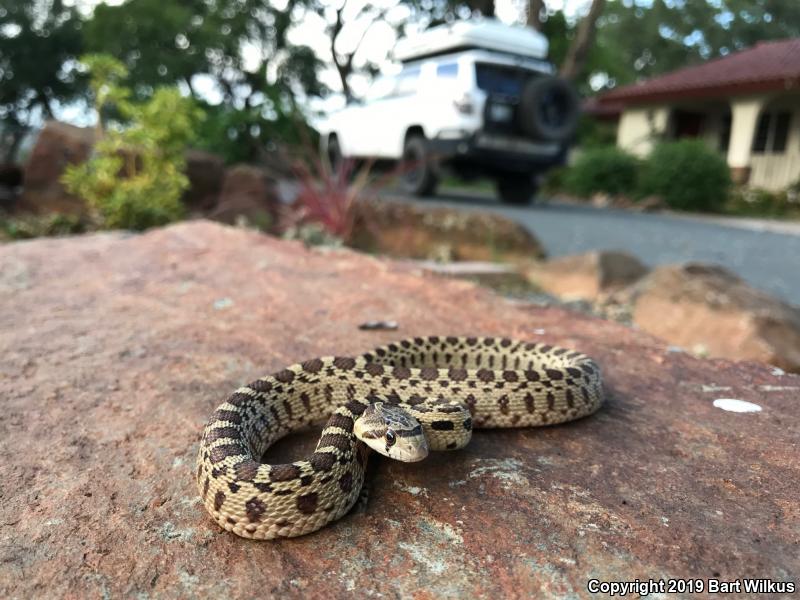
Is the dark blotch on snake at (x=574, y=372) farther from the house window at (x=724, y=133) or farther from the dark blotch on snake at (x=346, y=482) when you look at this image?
the house window at (x=724, y=133)

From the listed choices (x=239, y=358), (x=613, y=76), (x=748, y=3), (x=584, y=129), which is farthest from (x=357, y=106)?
(x=748, y=3)

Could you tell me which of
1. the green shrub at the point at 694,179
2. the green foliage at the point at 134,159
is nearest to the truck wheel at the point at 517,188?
the green shrub at the point at 694,179

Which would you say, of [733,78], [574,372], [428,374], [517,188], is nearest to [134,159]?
[428,374]

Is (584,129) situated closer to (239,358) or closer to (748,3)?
(748,3)

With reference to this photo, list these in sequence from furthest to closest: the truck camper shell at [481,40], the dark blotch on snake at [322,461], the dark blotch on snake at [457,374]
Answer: the truck camper shell at [481,40]
the dark blotch on snake at [457,374]
the dark blotch on snake at [322,461]

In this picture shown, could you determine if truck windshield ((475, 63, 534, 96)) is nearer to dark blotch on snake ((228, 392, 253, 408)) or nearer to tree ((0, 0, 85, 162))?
dark blotch on snake ((228, 392, 253, 408))
